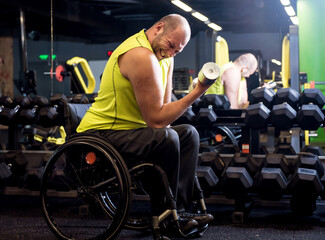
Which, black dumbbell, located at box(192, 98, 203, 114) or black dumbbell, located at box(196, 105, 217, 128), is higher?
black dumbbell, located at box(192, 98, 203, 114)

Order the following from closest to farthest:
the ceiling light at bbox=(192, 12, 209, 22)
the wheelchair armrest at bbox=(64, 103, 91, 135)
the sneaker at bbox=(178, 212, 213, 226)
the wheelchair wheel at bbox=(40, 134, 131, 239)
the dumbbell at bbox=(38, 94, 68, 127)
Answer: the wheelchair wheel at bbox=(40, 134, 131, 239) → the sneaker at bbox=(178, 212, 213, 226) → the wheelchair armrest at bbox=(64, 103, 91, 135) → the dumbbell at bbox=(38, 94, 68, 127) → the ceiling light at bbox=(192, 12, 209, 22)

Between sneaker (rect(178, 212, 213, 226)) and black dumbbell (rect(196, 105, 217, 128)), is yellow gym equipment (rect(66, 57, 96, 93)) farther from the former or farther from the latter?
sneaker (rect(178, 212, 213, 226))

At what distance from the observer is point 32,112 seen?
3408 mm

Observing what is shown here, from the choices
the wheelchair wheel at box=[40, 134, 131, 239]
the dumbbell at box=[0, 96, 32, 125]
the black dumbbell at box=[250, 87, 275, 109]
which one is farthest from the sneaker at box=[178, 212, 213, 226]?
the dumbbell at box=[0, 96, 32, 125]

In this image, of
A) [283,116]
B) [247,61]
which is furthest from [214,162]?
[247,61]

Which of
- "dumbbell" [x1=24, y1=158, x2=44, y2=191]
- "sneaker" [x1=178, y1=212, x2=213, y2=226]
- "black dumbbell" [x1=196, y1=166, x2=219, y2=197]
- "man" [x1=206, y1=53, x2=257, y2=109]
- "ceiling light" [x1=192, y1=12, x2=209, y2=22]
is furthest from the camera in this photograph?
"ceiling light" [x1=192, y1=12, x2=209, y2=22]

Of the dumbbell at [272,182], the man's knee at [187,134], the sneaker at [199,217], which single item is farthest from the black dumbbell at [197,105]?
the sneaker at [199,217]

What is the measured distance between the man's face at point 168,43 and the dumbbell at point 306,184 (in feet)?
3.30

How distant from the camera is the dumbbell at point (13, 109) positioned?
133 inches

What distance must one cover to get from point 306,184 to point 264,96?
2.22 ft

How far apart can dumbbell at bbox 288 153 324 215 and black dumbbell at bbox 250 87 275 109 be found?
0.44 m

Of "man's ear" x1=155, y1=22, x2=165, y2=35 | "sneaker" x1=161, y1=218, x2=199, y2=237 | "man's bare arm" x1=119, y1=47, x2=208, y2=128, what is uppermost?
"man's ear" x1=155, y1=22, x2=165, y2=35

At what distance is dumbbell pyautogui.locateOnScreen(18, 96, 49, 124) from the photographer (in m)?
3.38

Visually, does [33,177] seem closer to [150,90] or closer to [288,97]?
[150,90]
